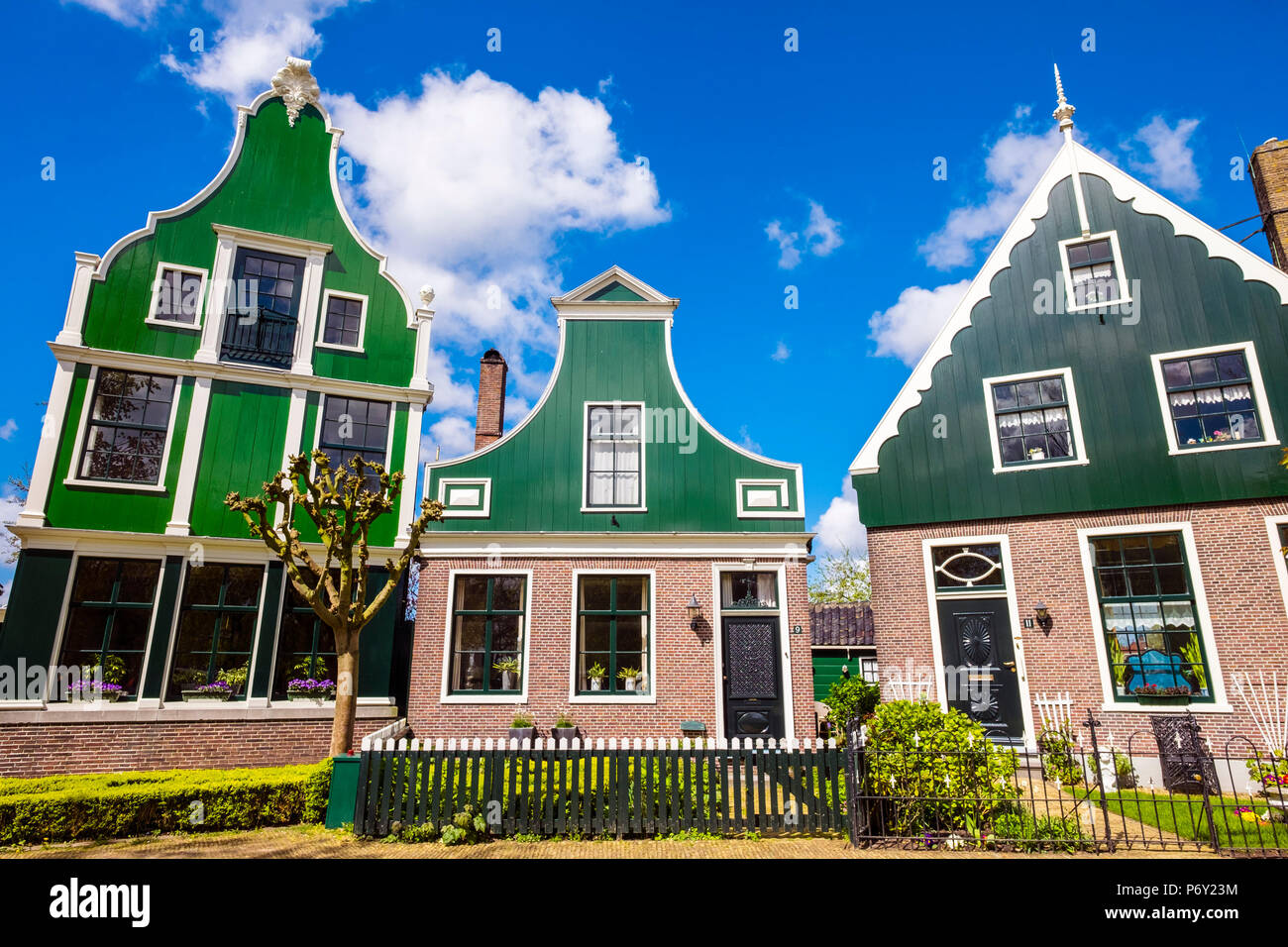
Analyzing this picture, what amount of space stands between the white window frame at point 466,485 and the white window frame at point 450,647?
1128mm

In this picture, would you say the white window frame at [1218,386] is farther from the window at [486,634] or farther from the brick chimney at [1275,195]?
the window at [486,634]

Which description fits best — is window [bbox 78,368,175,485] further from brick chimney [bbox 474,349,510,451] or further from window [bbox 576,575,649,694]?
window [bbox 576,575,649,694]

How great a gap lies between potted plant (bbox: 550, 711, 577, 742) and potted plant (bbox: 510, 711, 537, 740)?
38 cm

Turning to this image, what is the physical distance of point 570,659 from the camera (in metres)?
13.2

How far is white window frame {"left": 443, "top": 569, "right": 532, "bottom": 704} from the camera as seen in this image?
13.0m

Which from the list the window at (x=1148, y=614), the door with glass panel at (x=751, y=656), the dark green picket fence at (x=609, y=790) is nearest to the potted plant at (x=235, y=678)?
the dark green picket fence at (x=609, y=790)

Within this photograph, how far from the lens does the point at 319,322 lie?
1480cm

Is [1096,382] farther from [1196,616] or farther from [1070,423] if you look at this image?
[1196,616]

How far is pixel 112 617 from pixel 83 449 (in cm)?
326

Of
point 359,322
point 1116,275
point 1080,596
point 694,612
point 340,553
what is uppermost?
point 1116,275

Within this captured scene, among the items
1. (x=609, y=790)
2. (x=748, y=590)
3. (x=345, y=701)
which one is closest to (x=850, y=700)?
(x=748, y=590)

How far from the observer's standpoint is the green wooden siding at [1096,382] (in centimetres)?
1246
